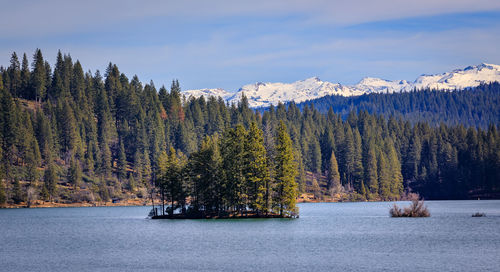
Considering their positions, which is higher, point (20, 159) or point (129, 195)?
point (20, 159)

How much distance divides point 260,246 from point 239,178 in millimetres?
33504

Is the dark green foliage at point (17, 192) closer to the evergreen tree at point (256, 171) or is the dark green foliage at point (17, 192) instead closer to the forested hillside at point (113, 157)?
the forested hillside at point (113, 157)

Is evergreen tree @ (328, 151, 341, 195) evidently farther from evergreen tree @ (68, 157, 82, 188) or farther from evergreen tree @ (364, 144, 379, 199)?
evergreen tree @ (68, 157, 82, 188)

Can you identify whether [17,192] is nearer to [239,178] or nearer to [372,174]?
[239,178]

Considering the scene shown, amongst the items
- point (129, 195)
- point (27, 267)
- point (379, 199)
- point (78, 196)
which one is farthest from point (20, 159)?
point (27, 267)

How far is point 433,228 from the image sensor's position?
241 feet

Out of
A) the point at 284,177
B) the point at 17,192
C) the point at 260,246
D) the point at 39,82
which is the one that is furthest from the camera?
the point at 39,82

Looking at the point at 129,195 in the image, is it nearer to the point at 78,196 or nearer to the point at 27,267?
the point at 78,196

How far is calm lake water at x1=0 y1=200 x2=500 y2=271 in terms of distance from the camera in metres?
46.8

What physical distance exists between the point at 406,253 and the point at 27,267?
106 ft

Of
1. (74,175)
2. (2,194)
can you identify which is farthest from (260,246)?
(74,175)

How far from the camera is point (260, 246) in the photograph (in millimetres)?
58781

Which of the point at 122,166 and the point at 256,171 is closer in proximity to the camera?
the point at 256,171

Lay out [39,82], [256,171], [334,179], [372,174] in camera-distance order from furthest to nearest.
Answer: [39,82] < [334,179] < [372,174] < [256,171]
